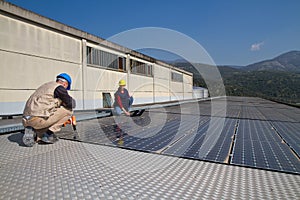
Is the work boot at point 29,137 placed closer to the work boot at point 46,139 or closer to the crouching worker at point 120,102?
the work boot at point 46,139

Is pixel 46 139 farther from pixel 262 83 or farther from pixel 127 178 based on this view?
pixel 262 83

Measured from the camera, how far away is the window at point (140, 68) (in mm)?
14619

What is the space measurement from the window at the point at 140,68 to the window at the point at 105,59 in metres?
1.34

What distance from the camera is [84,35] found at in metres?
9.33

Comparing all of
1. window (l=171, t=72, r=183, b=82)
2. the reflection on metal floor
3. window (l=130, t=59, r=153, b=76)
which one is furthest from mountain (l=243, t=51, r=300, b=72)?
the reflection on metal floor

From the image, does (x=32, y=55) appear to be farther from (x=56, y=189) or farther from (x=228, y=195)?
(x=228, y=195)

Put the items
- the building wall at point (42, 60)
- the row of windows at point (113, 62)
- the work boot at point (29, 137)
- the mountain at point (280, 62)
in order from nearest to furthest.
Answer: the work boot at point (29, 137) → the building wall at point (42, 60) → the row of windows at point (113, 62) → the mountain at point (280, 62)

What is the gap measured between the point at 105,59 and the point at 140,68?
5.02 m

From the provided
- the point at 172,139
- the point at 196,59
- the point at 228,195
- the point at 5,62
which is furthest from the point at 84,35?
the point at 228,195

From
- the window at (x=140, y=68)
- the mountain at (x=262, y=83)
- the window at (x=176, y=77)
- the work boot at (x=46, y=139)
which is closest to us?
the work boot at (x=46, y=139)

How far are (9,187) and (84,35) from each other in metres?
8.84

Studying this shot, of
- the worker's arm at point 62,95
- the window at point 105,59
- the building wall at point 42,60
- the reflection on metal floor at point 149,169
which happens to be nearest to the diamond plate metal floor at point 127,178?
the reflection on metal floor at point 149,169

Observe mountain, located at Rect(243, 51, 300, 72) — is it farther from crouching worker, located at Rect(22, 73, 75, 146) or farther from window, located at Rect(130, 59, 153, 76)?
crouching worker, located at Rect(22, 73, 75, 146)

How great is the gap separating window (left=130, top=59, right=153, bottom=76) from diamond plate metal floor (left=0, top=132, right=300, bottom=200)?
12.4 meters
